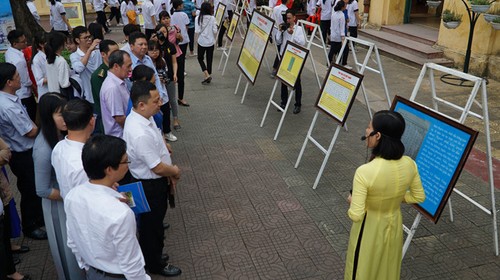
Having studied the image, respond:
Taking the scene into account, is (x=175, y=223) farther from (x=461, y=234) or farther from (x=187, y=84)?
(x=187, y=84)

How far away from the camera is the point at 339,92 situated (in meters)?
5.16

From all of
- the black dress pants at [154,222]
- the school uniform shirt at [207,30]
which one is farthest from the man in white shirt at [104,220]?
the school uniform shirt at [207,30]

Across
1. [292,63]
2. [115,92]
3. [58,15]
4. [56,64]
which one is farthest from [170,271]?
[58,15]

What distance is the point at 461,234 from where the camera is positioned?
434cm

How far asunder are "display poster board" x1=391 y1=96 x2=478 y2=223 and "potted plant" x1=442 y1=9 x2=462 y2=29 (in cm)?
689

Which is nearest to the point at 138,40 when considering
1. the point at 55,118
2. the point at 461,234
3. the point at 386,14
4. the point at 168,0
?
→ the point at 55,118

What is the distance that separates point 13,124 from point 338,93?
3562 mm

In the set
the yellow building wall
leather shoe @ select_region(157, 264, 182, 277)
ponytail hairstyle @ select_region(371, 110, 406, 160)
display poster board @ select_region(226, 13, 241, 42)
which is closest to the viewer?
ponytail hairstyle @ select_region(371, 110, 406, 160)

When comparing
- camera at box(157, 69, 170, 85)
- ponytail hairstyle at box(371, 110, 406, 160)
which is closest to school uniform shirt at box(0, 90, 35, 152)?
camera at box(157, 69, 170, 85)

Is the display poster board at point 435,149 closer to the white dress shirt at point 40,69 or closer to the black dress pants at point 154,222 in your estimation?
the black dress pants at point 154,222

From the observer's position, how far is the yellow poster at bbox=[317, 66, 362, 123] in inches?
195

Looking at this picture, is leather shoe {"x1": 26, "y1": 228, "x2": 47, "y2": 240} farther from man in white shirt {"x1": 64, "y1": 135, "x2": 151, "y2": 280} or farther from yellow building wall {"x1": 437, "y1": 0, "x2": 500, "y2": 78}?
yellow building wall {"x1": 437, "y1": 0, "x2": 500, "y2": 78}

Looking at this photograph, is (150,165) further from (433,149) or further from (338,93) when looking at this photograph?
(338,93)

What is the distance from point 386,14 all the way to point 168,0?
6.62m
